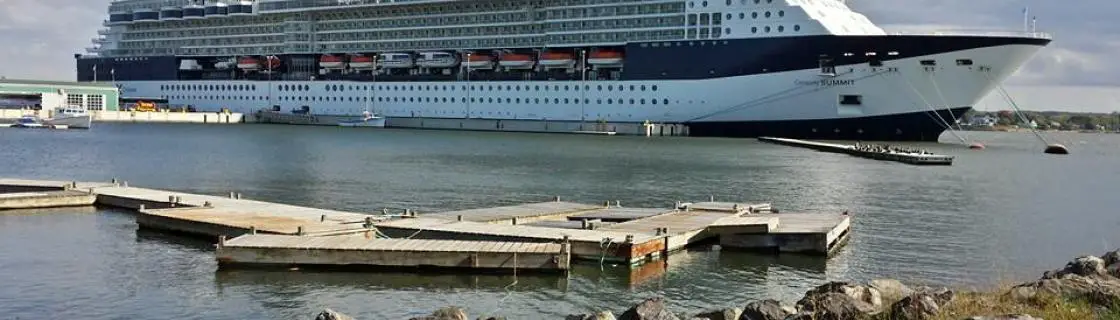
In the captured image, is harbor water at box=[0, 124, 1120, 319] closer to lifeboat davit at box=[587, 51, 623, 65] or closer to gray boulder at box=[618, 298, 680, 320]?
gray boulder at box=[618, 298, 680, 320]

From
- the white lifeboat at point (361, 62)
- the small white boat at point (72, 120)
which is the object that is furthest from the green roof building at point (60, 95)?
the white lifeboat at point (361, 62)

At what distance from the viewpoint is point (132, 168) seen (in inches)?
1492

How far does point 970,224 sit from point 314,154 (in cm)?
3133

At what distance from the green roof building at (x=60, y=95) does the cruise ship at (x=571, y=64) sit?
15.6 feet

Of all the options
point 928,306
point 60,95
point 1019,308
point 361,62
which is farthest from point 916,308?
point 60,95

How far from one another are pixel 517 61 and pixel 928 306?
69.6m

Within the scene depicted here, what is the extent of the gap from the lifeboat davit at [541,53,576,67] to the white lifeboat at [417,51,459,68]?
915cm

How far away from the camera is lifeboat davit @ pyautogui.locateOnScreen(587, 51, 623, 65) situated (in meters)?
72.5

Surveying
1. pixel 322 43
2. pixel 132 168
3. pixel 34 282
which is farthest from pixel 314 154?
pixel 322 43

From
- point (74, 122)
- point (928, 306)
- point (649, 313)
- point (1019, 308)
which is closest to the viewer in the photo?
point (928, 306)

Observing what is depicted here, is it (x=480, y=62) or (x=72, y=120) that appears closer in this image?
(x=480, y=62)

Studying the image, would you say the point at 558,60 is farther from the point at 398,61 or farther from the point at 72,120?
the point at 72,120

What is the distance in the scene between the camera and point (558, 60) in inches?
2968

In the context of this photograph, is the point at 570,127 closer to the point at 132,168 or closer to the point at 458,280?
the point at 132,168
